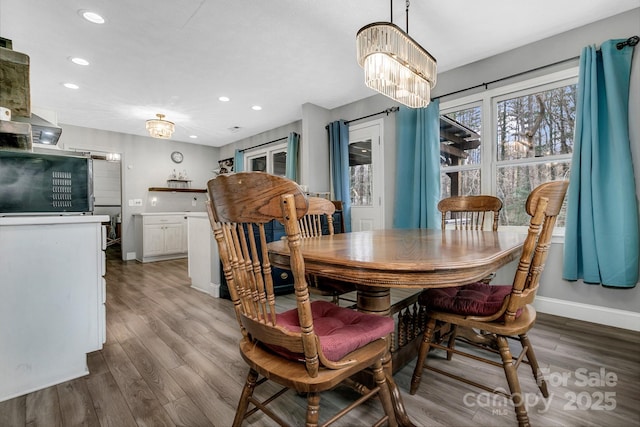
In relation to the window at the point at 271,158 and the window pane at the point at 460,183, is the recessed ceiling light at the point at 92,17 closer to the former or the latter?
the window at the point at 271,158

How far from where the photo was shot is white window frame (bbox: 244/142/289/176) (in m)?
5.39

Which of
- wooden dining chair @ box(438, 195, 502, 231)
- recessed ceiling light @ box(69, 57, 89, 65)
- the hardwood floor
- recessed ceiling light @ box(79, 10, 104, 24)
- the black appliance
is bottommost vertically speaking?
the hardwood floor

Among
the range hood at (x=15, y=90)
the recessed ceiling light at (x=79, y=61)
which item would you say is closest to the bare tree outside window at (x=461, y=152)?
the range hood at (x=15, y=90)

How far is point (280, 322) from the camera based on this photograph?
110cm

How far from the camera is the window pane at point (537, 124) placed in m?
2.65

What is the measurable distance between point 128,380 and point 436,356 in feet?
5.95

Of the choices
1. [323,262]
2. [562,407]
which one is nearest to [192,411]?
[323,262]

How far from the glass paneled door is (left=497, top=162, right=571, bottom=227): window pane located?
4.57 ft

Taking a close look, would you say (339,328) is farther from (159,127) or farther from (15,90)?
(159,127)

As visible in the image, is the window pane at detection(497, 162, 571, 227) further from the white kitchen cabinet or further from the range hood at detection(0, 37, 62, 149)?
the white kitchen cabinet

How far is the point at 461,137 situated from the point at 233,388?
3283 mm

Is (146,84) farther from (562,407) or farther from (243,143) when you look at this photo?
(562,407)

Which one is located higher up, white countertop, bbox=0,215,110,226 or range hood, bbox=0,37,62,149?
range hood, bbox=0,37,62,149

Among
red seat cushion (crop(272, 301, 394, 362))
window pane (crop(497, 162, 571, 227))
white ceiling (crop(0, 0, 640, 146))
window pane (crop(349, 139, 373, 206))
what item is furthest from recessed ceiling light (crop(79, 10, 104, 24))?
window pane (crop(497, 162, 571, 227))
